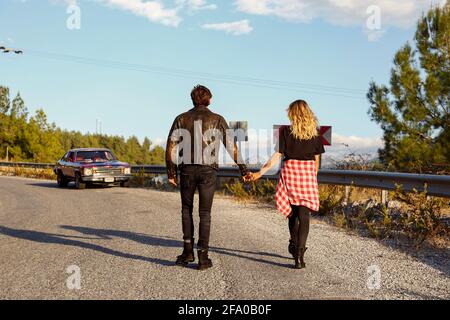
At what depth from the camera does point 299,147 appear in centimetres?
596

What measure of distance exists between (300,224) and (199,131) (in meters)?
1.55

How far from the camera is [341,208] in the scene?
Result: 10.8 metres

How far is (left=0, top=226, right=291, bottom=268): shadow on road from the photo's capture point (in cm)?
633

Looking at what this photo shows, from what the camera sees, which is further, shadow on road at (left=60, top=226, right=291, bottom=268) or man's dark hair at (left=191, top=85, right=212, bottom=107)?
shadow on road at (left=60, top=226, right=291, bottom=268)

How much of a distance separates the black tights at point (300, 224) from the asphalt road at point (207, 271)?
0.31 meters

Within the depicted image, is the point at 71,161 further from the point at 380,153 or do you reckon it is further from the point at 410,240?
the point at 410,240

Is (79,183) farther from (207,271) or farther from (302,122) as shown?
(302,122)

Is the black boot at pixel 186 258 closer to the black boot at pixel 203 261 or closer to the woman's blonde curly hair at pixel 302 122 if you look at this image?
the black boot at pixel 203 261

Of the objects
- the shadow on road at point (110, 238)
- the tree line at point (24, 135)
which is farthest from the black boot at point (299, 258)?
the tree line at point (24, 135)

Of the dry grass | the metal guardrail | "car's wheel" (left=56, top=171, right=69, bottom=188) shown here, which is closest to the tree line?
the dry grass

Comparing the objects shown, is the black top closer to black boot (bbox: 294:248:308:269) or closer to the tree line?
black boot (bbox: 294:248:308:269)

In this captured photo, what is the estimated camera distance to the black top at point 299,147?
19.6ft

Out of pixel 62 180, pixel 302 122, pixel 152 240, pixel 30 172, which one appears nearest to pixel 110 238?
pixel 152 240
